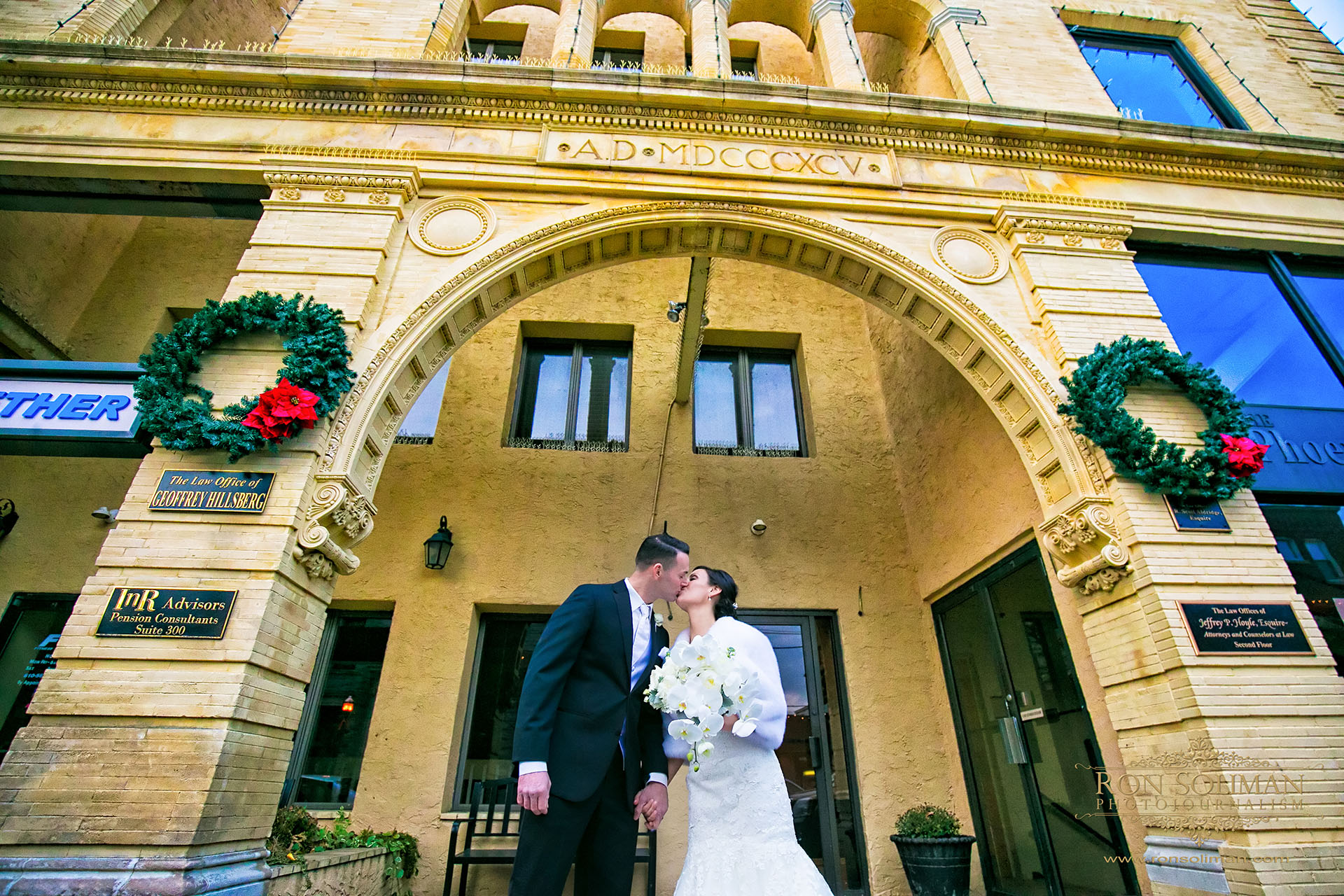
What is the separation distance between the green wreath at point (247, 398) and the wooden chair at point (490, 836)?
3929mm

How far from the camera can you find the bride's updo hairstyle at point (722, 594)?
3.55 metres

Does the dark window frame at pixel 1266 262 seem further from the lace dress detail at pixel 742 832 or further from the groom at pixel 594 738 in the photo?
the lace dress detail at pixel 742 832

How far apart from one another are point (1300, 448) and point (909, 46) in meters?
7.40

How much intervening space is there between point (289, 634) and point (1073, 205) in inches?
338

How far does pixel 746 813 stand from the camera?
2900 millimetres

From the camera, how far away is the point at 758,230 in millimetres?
6637

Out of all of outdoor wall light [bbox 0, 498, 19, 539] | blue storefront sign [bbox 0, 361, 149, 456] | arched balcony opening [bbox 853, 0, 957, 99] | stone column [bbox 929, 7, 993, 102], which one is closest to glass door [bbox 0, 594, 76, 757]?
outdoor wall light [bbox 0, 498, 19, 539]

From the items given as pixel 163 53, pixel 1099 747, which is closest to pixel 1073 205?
pixel 1099 747

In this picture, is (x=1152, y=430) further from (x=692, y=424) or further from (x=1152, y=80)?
(x=1152, y=80)

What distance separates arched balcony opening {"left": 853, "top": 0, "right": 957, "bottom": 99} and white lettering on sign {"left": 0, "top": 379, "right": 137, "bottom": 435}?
9.46 m

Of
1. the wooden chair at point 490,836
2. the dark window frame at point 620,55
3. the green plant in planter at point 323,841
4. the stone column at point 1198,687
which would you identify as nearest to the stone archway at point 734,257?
the stone column at point 1198,687

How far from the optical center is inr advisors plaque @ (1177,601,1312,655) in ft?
15.3

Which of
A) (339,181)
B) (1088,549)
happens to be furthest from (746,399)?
(339,181)

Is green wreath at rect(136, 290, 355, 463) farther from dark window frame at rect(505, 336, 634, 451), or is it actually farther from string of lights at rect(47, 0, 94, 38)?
string of lights at rect(47, 0, 94, 38)
